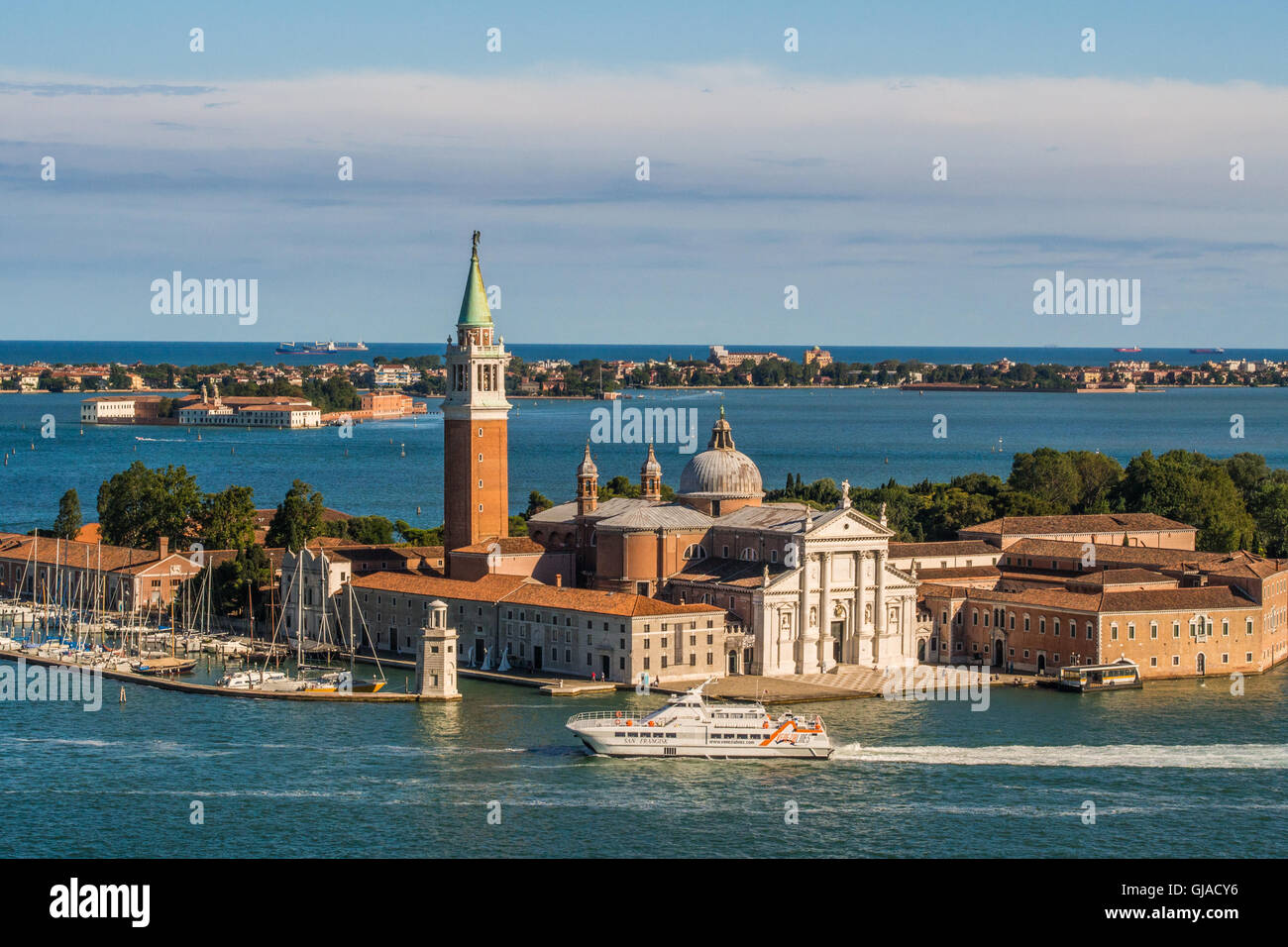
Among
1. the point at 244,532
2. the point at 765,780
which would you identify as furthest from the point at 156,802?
the point at 244,532

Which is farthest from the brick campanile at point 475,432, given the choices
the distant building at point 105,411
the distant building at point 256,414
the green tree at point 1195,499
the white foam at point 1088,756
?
the distant building at point 105,411

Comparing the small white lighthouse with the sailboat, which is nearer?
the small white lighthouse

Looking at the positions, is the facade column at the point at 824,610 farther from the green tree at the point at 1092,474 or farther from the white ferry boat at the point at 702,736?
the green tree at the point at 1092,474

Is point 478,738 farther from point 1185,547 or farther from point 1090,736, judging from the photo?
point 1185,547

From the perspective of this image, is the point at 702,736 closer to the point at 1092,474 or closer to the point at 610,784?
the point at 610,784

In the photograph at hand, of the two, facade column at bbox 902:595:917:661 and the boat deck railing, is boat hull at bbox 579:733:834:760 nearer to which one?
the boat deck railing

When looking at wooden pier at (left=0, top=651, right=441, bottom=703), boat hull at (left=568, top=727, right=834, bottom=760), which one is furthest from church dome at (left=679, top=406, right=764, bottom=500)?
boat hull at (left=568, top=727, right=834, bottom=760)
